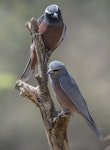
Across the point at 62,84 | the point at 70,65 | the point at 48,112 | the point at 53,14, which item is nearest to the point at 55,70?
the point at 62,84

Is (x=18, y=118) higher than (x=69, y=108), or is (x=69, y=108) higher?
(x=18, y=118)

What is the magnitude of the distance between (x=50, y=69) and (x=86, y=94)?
323cm

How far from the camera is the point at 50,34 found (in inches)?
129

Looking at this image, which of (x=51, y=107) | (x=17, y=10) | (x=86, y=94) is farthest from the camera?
(x=17, y=10)

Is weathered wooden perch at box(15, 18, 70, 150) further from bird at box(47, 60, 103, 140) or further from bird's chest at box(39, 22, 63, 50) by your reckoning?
bird's chest at box(39, 22, 63, 50)

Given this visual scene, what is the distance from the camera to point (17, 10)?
6.68m

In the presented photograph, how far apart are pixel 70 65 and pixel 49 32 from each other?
9.51 feet

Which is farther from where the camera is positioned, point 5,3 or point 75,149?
point 5,3

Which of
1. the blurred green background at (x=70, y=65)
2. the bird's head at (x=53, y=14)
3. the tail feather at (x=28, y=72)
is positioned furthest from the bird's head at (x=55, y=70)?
the blurred green background at (x=70, y=65)

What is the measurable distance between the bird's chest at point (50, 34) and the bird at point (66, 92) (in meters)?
0.17

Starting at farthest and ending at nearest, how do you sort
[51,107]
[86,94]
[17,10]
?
[17,10] < [86,94] < [51,107]

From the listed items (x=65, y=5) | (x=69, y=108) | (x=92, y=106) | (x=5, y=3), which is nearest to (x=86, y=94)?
(x=92, y=106)

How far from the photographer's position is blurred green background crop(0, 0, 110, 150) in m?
6.21

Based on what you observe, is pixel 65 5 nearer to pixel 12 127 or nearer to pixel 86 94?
Result: pixel 86 94
